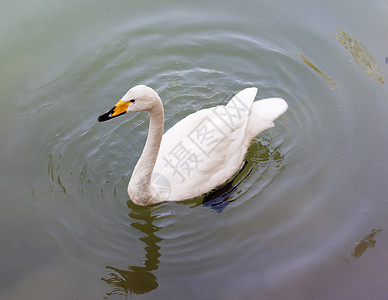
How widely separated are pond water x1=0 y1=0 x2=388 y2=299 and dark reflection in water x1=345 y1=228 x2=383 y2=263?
0.09 ft

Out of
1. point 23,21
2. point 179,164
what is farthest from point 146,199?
point 23,21

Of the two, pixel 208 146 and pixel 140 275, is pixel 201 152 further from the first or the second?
pixel 140 275

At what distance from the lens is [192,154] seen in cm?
615

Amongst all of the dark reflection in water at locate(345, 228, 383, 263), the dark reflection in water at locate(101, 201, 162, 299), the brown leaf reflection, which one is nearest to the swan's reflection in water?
the dark reflection in water at locate(101, 201, 162, 299)

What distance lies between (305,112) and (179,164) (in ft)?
8.83

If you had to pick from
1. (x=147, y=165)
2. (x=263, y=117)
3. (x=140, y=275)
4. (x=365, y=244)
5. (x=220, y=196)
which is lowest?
(x=365, y=244)

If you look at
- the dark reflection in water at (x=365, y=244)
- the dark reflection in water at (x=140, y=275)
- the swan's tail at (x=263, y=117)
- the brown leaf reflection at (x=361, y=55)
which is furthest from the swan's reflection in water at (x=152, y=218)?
the brown leaf reflection at (x=361, y=55)

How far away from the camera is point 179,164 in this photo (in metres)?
6.16

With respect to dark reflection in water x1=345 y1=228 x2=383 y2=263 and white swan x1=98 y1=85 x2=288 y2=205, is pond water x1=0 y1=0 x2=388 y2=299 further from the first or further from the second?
white swan x1=98 y1=85 x2=288 y2=205

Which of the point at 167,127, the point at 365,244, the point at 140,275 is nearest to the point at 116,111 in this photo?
the point at 140,275

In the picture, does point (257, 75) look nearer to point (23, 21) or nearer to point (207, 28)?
point (207, 28)

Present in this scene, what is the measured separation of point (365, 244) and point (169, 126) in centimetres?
333

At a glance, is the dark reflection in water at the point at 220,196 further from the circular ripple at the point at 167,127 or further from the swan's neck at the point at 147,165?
the swan's neck at the point at 147,165

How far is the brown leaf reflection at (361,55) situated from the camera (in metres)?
8.33
